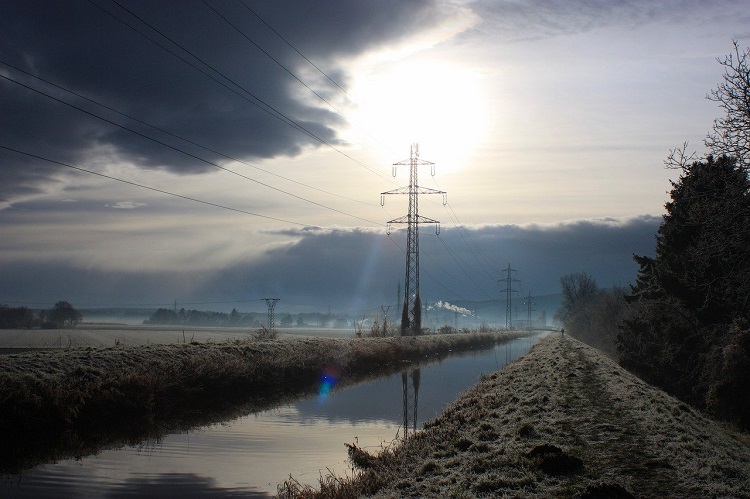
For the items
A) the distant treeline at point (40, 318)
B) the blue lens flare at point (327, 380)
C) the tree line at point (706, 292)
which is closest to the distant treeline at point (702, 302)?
the tree line at point (706, 292)

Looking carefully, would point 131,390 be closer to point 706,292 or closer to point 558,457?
point 558,457

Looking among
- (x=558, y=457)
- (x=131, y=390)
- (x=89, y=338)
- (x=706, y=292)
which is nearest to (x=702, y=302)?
(x=706, y=292)

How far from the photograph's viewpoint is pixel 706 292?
1016 inches

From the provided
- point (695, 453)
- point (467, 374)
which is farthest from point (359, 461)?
point (467, 374)

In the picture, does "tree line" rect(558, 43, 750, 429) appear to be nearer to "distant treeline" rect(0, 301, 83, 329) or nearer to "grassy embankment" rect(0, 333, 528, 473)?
"grassy embankment" rect(0, 333, 528, 473)

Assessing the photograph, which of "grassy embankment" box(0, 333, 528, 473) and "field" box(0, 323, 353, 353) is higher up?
"field" box(0, 323, 353, 353)

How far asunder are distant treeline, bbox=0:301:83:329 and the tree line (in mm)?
104526

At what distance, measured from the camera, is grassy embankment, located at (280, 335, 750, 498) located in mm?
9820

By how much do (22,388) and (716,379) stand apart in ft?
74.8

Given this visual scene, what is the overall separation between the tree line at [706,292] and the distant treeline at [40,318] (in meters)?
105

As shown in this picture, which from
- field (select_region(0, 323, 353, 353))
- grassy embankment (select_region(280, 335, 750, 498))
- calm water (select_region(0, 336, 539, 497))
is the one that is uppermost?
field (select_region(0, 323, 353, 353))

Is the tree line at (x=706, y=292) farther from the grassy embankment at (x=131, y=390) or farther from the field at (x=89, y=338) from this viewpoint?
the field at (x=89, y=338)

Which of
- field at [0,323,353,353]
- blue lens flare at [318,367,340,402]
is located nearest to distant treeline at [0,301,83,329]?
field at [0,323,353,353]

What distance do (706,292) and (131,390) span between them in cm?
2106
